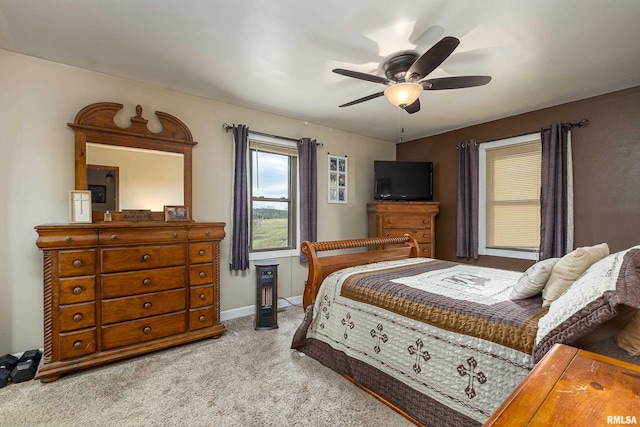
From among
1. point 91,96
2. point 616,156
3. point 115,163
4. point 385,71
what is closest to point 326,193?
point 385,71

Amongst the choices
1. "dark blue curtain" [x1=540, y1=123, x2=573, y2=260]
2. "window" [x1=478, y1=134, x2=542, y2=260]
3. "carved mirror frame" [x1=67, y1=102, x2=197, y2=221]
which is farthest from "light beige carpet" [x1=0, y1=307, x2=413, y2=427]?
"window" [x1=478, y1=134, x2=542, y2=260]

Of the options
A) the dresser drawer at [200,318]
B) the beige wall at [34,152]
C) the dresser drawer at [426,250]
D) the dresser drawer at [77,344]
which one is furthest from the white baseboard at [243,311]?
the dresser drawer at [426,250]

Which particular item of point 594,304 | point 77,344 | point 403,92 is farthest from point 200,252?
point 594,304

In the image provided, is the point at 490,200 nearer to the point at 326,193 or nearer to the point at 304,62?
the point at 326,193

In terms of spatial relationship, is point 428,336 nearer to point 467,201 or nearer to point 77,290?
point 77,290

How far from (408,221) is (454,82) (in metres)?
2.38

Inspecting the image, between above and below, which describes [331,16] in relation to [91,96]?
above

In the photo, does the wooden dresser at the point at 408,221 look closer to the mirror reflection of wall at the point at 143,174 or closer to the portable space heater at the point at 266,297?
the portable space heater at the point at 266,297

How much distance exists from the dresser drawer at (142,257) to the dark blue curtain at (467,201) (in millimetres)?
3610

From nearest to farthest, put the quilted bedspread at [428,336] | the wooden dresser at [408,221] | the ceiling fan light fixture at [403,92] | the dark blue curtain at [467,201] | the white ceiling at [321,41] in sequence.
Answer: the quilted bedspread at [428,336], the white ceiling at [321,41], the ceiling fan light fixture at [403,92], the dark blue curtain at [467,201], the wooden dresser at [408,221]

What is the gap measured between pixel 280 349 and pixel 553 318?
2.08 metres

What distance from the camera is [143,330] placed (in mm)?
2439

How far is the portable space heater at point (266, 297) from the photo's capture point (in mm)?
3105

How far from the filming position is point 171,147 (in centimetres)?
299
